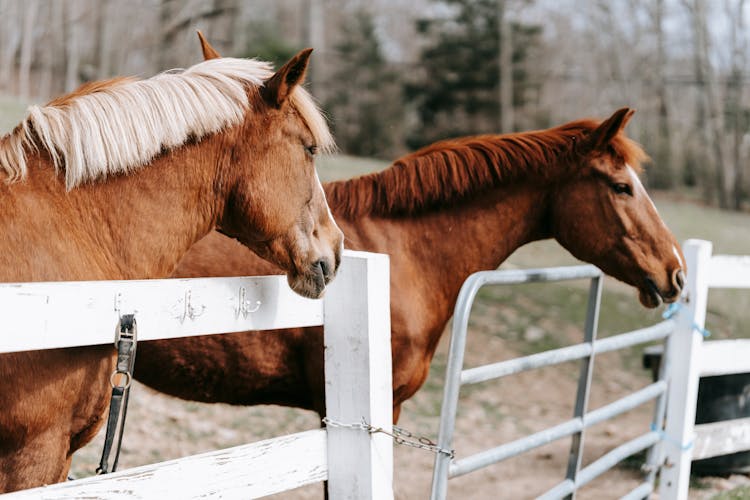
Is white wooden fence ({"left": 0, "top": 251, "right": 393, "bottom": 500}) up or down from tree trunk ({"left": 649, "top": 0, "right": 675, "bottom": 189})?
down

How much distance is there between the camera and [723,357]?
441 centimetres

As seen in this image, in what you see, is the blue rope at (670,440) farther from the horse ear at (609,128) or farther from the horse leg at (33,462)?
the horse leg at (33,462)

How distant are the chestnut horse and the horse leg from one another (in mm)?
1409

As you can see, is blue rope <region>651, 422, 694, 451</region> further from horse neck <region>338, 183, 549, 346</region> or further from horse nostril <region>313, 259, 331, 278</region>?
horse nostril <region>313, 259, 331, 278</region>

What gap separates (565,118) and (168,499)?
87.3ft

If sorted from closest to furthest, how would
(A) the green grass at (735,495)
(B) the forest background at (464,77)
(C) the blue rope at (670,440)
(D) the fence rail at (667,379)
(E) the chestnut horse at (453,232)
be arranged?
(D) the fence rail at (667,379), (E) the chestnut horse at (453,232), (C) the blue rope at (670,440), (A) the green grass at (735,495), (B) the forest background at (464,77)

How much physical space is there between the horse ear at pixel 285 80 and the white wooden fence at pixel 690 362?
262cm

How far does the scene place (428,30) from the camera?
24.3m

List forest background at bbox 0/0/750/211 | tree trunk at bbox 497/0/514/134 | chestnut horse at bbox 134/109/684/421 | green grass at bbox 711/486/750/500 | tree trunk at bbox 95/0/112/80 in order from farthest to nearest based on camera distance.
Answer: tree trunk at bbox 497/0/514/134 → forest background at bbox 0/0/750/211 → tree trunk at bbox 95/0/112/80 → green grass at bbox 711/486/750/500 → chestnut horse at bbox 134/109/684/421

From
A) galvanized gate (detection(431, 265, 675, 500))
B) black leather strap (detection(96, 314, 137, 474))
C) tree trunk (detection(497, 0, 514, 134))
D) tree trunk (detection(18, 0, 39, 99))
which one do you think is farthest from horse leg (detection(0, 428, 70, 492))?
tree trunk (detection(497, 0, 514, 134))

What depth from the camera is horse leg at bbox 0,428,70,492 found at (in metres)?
1.81

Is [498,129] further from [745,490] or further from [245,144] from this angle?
[245,144]

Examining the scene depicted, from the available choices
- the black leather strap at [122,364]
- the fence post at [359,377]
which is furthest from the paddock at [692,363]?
the black leather strap at [122,364]

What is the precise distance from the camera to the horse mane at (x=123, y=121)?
195 centimetres
